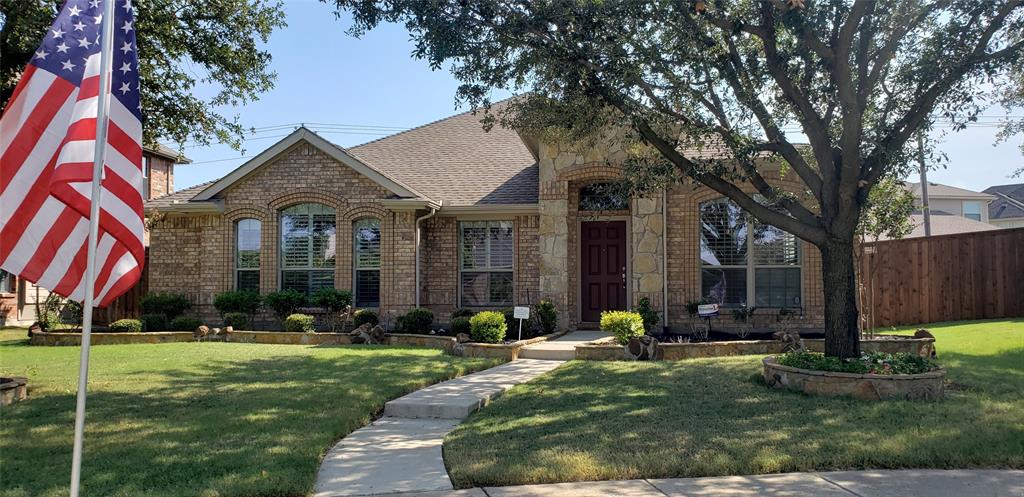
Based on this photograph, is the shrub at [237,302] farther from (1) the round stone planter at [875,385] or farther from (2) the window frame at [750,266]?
(1) the round stone planter at [875,385]

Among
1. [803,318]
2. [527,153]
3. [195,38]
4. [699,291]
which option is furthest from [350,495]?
[527,153]

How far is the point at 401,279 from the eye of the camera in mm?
15141

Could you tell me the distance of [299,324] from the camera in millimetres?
14422

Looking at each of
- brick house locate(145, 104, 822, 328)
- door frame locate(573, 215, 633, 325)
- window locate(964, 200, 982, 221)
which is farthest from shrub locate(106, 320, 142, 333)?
window locate(964, 200, 982, 221)

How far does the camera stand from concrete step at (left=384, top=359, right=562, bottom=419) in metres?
7.47

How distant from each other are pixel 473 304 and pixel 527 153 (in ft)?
16.2

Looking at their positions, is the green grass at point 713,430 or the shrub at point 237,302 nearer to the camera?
the green grass at point 713,430

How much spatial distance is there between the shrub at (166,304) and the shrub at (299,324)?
3.15m

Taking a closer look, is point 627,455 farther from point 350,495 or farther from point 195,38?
point 195,38

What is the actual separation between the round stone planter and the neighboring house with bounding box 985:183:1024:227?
40399 millimetres

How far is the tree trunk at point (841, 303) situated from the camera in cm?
840

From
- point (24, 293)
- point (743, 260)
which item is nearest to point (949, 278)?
point (743, 260)

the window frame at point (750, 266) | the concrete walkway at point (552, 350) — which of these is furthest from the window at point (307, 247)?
the window frame at point (750, 266)

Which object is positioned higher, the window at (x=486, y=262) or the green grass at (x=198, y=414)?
the window at (x=486, y=262)
